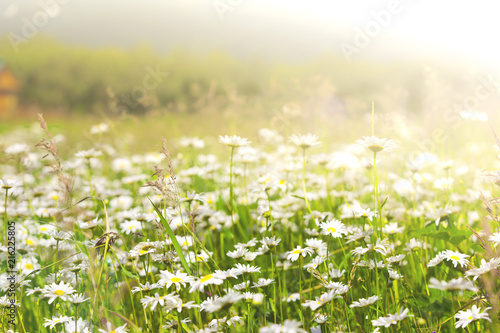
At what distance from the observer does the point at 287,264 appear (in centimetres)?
177

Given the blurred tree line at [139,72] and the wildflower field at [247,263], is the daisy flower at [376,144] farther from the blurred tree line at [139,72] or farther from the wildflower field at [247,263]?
the blurred tree line at [139,72]

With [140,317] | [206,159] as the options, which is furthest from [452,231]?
[206,159]

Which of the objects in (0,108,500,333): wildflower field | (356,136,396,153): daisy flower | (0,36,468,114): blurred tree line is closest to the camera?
(0,108,500,333): wildflower field

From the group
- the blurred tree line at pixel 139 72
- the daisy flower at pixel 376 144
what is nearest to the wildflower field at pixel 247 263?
the daisy flower at pixel 376 144

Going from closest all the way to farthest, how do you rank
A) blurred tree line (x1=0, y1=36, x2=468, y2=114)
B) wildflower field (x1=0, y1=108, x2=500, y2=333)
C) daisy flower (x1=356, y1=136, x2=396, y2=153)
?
wildflower field (x1=0, y1=108, x2=500, y2=333) < daisy flower (x1=356, y1=136, x2=396, y2=153) < blurred tree line (x1=0, y1=36, x2=468, y2=114)

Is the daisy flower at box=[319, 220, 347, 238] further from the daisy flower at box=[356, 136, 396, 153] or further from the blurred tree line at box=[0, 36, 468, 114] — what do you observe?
the blurred tree line at box=[0, 36, 468, 114]

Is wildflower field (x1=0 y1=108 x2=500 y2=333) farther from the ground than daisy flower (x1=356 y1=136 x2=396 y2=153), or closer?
closer

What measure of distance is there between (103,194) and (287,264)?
1535 mm

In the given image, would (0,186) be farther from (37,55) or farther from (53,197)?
(37,55)

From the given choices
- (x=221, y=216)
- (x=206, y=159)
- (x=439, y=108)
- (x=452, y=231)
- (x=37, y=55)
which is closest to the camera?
(x=452, y=231)

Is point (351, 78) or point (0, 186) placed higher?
point (351, 78)

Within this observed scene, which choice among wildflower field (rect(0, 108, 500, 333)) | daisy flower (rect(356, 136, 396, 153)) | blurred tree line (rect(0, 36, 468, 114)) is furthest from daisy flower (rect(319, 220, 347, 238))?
blurred tree line (rect(0, 36, 468, 114))

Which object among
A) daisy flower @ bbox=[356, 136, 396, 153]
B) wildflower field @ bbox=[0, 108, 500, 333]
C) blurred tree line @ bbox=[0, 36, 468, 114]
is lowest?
wildflower field @ bbox=[0, 108, 500, 333]

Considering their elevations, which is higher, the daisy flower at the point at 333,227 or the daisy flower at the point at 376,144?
the daisy flower at the point at 376,144
